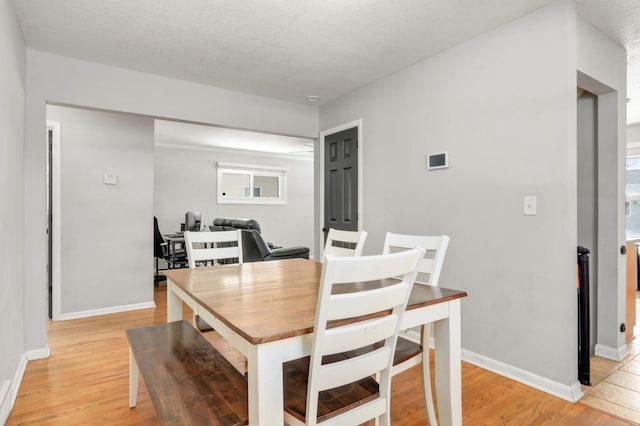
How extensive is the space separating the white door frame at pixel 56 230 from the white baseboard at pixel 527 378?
3.83 m

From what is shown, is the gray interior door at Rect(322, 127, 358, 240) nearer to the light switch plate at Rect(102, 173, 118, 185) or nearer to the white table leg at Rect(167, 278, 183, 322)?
the white table leg at Rect(167, 278, 183, 322)

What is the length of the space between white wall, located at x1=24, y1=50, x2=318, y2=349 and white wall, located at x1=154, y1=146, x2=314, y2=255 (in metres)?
3.30

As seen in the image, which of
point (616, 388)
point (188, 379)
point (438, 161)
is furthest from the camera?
point (438, 161)

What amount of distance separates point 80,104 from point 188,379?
8.56ft

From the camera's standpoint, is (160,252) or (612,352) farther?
(160,252)

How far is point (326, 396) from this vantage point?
1.24 metres

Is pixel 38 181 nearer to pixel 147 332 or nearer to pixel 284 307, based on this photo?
pixel 147 332

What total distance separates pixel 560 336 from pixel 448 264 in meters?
0.84

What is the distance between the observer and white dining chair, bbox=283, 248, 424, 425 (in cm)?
104

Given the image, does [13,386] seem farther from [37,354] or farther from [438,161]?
[438,161]

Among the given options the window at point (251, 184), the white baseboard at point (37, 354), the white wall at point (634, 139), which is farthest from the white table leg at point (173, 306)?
the white wall at point (634, 139)

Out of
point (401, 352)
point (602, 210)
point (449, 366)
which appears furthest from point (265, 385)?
→ point (602, 210)

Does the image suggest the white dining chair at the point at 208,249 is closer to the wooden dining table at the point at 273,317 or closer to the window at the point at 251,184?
the wooden dining table at the point at 273,317

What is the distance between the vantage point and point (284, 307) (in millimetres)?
1295
